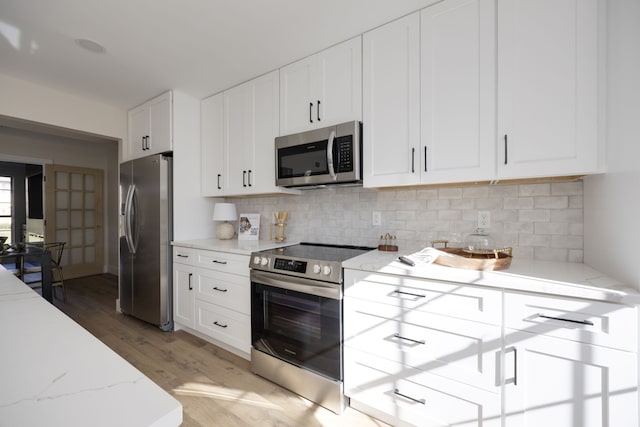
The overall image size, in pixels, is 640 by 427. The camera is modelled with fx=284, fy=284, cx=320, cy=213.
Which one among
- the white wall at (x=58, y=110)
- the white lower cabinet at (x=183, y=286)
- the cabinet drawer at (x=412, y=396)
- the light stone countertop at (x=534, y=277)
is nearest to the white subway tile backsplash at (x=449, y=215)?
the light stone countertop at (x=534, y=277)

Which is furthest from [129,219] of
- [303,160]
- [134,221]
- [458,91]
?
[458,91]

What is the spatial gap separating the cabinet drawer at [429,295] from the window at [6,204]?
8477 mm

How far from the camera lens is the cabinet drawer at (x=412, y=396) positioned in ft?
4.41

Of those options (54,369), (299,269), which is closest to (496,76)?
(299,269)

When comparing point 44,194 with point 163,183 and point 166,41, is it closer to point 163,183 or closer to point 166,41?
point 163,183

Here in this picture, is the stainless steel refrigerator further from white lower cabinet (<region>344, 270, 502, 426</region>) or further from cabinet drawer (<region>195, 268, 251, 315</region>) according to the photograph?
white lower cabinet (<region>344, 270, 502, 426</region>)

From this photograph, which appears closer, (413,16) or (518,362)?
(518,362)

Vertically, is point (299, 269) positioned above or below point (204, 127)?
below

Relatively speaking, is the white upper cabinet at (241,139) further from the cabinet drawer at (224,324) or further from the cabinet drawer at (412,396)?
the cabinet drawer at (412,396)

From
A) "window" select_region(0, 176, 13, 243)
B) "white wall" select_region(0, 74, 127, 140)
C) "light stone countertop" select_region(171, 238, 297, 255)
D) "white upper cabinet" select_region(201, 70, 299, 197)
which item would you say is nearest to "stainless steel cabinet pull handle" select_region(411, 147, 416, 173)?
"white upper cabinet" select_region(201, 70, 299, 197)

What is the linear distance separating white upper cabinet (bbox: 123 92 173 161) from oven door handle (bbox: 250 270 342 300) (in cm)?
175

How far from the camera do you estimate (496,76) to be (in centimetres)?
153

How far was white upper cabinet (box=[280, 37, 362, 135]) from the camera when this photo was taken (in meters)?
1.99

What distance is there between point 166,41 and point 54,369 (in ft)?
7.43
